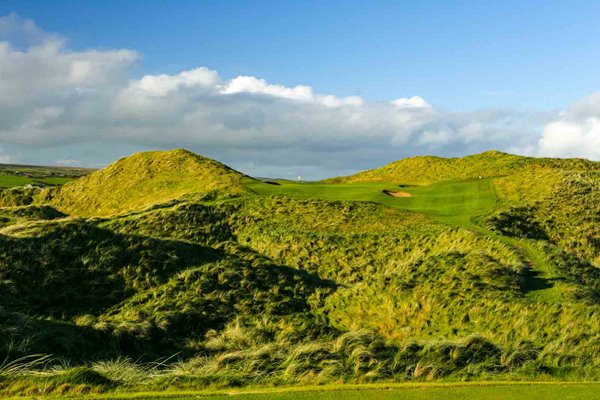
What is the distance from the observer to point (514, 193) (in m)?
44.1

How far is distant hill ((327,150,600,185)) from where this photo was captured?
6438 cm

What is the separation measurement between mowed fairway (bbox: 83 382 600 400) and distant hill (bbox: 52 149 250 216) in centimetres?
3623

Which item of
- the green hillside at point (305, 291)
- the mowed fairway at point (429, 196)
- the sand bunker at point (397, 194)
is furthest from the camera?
the sand bunker at point (397, 194)

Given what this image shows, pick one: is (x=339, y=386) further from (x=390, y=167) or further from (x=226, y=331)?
(x=390, y=167)

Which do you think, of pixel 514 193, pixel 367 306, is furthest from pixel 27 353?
pixel 514 193

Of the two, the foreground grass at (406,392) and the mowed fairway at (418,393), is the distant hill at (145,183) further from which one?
the mowed fairway at (418,393)

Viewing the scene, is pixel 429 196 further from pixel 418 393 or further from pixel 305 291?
pixel 418 393

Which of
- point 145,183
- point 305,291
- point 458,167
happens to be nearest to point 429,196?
point 305,291

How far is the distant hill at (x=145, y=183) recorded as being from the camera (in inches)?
2009

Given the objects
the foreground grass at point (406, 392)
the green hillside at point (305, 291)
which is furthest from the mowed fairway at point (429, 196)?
the foreground grass at point (406, 392)

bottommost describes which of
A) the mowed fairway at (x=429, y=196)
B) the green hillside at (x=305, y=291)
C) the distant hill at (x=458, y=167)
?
the green hillside at (x=305, y=291)

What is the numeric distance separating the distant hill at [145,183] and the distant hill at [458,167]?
25.4m

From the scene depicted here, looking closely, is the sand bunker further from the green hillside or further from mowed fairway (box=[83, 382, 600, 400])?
mowed fairway (box=[83, 382, 600, 400])

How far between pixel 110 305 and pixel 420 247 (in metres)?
17.5
